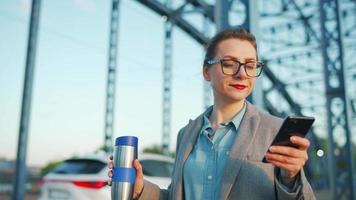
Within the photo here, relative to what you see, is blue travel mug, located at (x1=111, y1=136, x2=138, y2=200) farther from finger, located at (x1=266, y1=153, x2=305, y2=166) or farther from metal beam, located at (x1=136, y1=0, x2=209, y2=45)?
metal beam, located at (x1=136, y1=0, x2=209, y2=45)

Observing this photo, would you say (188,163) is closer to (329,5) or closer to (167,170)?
(167,170)

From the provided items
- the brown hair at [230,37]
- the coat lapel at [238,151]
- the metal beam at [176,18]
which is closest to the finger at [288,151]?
the coat lapel at [238,151]

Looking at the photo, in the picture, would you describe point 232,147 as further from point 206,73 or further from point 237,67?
point 206,73

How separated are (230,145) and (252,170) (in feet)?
0.52

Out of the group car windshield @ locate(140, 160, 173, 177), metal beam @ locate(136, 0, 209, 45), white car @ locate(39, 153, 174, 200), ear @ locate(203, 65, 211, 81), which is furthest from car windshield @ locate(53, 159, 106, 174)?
metal beam @ locate(136, 0, 209, 45)

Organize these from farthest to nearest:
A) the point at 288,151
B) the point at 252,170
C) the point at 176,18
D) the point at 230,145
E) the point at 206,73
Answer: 1. the point at 176,18
2. the point at 206,73
3. the point at 230,145
4. the point at 252,170
5. the point at 288,151

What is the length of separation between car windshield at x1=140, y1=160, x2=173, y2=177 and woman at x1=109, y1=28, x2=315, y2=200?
4.94 meters

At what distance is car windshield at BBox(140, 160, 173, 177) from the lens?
659 centimetres

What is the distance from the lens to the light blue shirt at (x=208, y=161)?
145 centimetres

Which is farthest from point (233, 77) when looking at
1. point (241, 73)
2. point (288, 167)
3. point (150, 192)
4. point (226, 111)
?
point (150, 192)

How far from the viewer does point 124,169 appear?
149cm

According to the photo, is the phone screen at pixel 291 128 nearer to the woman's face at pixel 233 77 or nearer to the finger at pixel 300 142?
the finger at pixel 300 142

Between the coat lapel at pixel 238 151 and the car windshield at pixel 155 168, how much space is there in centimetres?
521

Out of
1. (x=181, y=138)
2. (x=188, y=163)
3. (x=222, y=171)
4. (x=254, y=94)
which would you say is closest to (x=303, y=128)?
(x=222, y=171)
